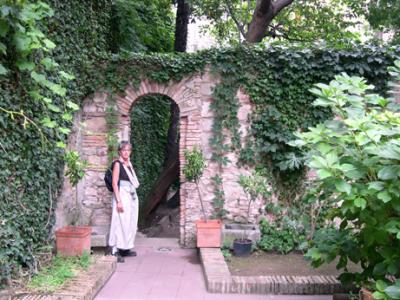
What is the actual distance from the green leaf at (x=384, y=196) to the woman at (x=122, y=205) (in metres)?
4.01

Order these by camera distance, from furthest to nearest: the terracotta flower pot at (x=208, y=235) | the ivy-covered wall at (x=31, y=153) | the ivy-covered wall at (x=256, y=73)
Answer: the ivy-covered wall at (x=256, y=73), the terracotta flower pot at (x=208, y=235), the ivy-covered wall at (x=31, y=153)

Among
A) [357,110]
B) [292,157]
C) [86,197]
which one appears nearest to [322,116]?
[292,157]

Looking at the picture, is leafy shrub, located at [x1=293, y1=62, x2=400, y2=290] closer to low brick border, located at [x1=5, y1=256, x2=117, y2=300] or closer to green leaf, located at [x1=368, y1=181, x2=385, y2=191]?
green leaf, located at [x1=368, y1=181, x2=385, y2=191]

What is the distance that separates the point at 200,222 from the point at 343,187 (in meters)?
3.78

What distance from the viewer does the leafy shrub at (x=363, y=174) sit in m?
3.22

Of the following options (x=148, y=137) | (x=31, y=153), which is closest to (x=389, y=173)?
(x=31, y=153)

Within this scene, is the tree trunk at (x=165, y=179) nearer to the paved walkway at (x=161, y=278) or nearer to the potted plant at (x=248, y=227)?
the paved walkway at (x=161, y=278)

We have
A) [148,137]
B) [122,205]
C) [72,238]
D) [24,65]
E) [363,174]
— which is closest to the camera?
[363,174]

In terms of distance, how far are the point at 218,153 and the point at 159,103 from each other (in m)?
5.05

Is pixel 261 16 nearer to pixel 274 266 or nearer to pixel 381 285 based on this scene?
pixel 274 266

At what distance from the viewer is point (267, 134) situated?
280 inches

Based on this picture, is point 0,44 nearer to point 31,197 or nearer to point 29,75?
point 29,75

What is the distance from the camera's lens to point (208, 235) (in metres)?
6.71

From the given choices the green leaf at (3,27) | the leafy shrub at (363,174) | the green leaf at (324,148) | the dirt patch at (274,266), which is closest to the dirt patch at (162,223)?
the dirt patch at (274,266)
